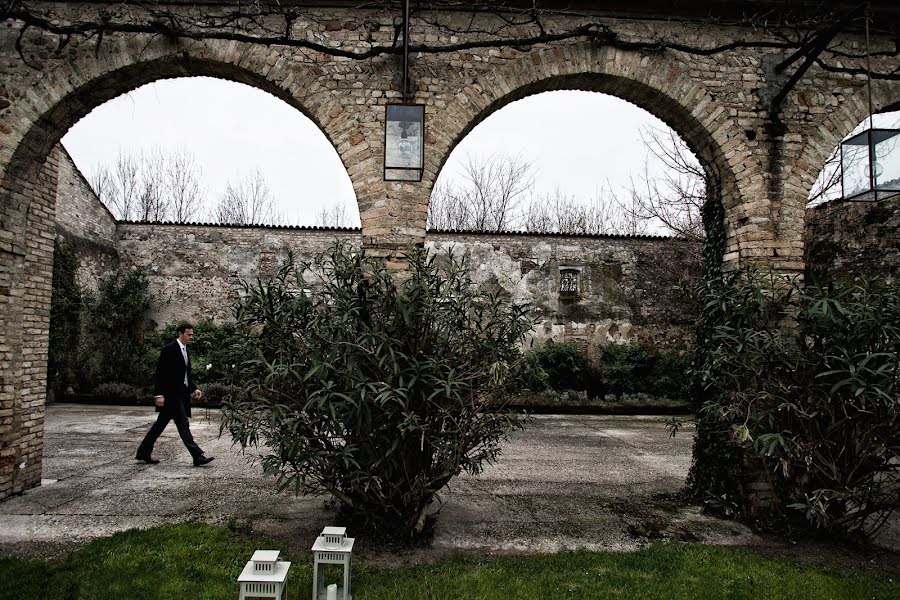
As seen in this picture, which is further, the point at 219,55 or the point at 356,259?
the point at 219,55

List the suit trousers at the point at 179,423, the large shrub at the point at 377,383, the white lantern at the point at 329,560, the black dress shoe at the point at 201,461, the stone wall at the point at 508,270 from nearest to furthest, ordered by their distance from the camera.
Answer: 1. the white lantern at the point at 329,560
2. the large shrub at the point at 377,383
3. the suit trousers at the point at 179,423
4. the black dress shoe at the point at 201,461
5. the stone wall at the point at 508,270

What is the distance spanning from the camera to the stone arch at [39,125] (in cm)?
487

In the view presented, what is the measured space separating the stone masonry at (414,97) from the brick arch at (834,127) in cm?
1

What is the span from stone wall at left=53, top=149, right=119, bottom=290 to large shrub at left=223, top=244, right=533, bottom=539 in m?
10.5

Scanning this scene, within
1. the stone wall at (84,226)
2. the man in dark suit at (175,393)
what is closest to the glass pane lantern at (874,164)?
the man in dark suit at (175,393)

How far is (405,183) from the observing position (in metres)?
4.97

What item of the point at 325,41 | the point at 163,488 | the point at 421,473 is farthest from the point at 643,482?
the point at 325,41

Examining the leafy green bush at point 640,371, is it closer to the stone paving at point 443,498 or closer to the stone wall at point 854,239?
the stone wall at point 854,239

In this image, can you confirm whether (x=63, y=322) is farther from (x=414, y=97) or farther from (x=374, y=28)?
(x=414, y=97)

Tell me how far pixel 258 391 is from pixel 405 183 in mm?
2313

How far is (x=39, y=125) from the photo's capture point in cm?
495

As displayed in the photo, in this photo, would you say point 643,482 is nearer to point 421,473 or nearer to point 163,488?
point 421,473

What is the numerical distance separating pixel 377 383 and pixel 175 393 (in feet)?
12.0

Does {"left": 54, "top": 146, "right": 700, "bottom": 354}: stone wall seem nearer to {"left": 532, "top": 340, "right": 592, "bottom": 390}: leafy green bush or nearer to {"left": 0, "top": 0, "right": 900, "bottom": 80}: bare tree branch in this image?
{"left": 532, "top": 340, "right": 592, "bottom": 390}: leafy green bush
